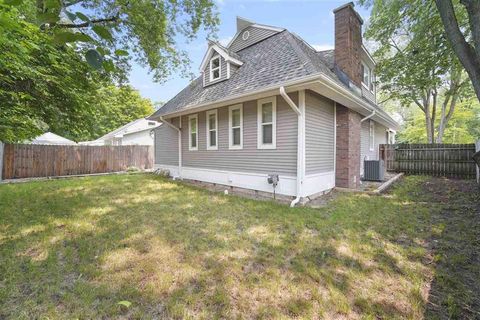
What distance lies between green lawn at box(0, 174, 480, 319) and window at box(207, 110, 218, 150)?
3425mm

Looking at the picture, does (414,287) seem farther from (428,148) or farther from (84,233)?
(428,148)

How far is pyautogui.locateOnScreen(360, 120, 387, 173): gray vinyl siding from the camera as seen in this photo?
10094mm

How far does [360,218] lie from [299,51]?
4.69 meters

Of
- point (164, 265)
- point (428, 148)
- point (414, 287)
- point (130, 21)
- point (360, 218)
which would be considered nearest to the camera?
point (414, 287)

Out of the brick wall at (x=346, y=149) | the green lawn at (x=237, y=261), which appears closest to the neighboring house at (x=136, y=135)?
the green lawn at (x=237, y=261)

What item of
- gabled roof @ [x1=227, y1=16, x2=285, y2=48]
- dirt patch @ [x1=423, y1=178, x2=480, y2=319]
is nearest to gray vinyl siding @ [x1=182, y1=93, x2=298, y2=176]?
dirt patch @ [x1=423, y1=178, x2=480, y2=319]

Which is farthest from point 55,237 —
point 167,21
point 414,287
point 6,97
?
point 167,21

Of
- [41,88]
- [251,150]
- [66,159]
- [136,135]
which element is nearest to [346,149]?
[251,150]

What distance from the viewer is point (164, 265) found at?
299cm

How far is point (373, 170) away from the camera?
9.27 m

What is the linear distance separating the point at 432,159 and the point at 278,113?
995 cm

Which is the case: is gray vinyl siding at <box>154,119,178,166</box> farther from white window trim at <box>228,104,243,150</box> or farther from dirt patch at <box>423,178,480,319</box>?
dirt patch at <box>423,178,480,319</box>

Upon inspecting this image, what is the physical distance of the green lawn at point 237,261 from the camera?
2.27 meters

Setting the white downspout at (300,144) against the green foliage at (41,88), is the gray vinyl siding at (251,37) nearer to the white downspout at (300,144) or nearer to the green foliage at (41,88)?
the white downspout at (300,144)
